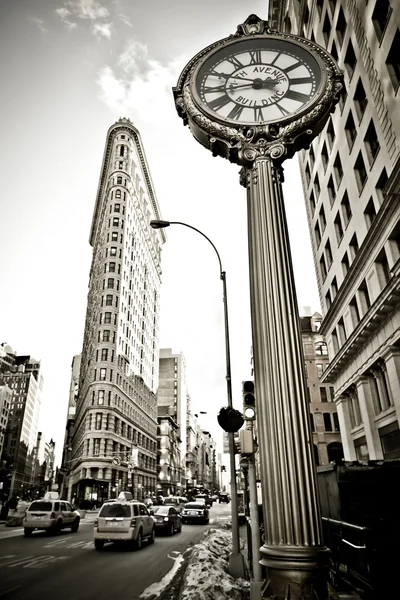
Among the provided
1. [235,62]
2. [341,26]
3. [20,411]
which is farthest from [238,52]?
[20,411]

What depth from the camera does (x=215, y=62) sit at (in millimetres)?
6207

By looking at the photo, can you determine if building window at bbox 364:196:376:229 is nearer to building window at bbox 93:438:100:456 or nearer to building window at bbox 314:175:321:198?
building window at bbox 314:175:321:198

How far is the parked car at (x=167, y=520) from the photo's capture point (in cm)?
2306

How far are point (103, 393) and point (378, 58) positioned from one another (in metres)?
59.6

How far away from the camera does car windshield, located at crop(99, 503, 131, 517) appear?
16.6 m

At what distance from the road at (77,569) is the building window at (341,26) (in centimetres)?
2768

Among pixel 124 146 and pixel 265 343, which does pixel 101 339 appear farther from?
pixel 265 343

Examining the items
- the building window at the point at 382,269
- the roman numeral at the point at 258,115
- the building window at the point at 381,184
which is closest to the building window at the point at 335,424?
the building window at the point at 382,269

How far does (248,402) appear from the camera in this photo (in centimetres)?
709

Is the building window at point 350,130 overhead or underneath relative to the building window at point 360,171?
overhead

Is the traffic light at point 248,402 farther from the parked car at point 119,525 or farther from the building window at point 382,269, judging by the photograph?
the building window at point 382,269

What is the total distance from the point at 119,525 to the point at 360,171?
21.4m

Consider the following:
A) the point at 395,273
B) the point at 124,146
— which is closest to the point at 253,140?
the point at 395,273

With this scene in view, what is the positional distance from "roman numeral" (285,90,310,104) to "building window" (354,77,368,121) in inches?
770
